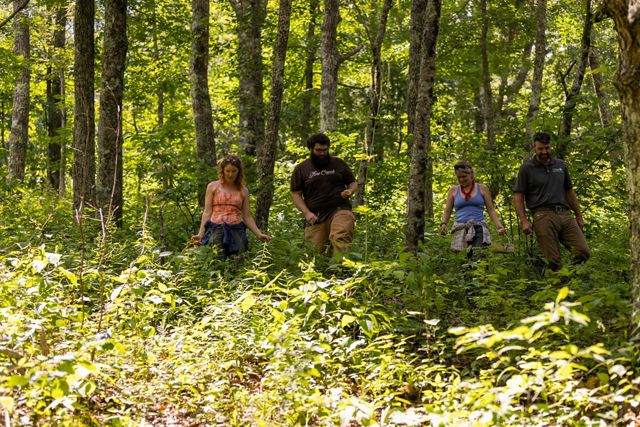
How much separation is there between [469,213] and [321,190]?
2.15 metres

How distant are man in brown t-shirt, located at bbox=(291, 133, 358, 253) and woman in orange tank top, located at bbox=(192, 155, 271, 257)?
741 mm

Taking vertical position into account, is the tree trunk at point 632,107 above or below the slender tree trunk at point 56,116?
below

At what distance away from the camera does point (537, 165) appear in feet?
28.0

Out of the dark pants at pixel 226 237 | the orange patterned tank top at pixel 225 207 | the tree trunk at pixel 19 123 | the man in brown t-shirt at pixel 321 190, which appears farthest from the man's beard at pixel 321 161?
the tree trunk at pixel 19 123

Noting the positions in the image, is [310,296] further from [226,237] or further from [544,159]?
[544,159]

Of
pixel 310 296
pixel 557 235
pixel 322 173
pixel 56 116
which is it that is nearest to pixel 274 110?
pixel 322 173

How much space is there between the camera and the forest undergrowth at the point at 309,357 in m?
3.90

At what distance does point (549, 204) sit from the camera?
852 centimetres

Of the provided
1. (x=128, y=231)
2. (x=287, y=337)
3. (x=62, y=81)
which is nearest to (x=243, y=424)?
(x=287, y=337)

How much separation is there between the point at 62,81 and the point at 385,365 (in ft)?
60.3

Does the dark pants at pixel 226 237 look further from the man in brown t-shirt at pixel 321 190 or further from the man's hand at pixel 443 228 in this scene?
the man's hand at pixel 443 228

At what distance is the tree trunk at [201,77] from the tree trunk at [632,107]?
363 inches

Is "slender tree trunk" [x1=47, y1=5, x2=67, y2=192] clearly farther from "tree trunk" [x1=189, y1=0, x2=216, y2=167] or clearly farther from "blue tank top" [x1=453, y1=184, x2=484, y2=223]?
"blue tank top" [x1=453, y1=184, x2=484, y2=223]

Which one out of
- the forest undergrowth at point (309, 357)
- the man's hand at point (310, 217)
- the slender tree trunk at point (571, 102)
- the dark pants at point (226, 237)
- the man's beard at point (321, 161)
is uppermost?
the slender tree trunk at point (571, 102)
